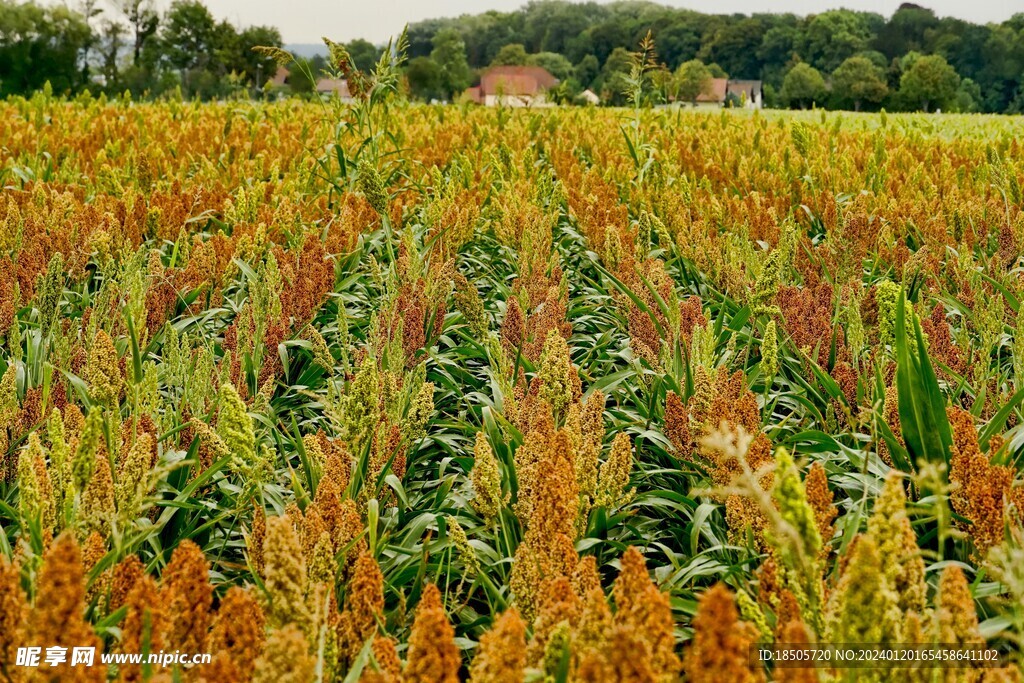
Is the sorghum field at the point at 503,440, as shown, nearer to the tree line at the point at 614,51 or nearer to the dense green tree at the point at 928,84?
the tree line at the point at 614,51

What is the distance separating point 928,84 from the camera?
54531 mm

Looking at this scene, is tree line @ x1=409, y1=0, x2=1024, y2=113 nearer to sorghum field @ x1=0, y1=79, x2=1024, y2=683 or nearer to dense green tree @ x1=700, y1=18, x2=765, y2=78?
dense green tree @ x1=700, y1=18, x2=765, y2=78

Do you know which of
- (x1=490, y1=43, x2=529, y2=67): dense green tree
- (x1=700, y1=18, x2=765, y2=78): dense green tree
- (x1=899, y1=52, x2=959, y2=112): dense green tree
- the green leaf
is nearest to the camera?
the green leaf

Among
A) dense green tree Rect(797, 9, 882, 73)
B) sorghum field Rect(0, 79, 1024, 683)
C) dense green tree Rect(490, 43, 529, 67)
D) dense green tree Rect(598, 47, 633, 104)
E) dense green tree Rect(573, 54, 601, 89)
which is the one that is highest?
dense green tree Rect(797, 9, 882, 73)

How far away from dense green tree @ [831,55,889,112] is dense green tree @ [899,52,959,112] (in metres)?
3.38

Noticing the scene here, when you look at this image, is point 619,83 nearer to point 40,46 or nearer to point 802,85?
point 40,46

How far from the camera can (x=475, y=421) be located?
306cm

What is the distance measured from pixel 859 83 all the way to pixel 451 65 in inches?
1373

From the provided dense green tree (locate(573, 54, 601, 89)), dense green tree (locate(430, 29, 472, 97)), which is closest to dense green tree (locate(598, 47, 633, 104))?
dense green tree (locate(430, 29, 472, 97))

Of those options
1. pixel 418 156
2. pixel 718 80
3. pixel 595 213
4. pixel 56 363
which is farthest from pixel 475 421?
pixel 718 80

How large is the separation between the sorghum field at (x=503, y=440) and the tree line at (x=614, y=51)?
23027mm

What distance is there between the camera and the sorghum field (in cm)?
121

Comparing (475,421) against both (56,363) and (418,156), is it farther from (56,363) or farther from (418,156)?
(418,156)

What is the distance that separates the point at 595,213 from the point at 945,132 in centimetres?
877
